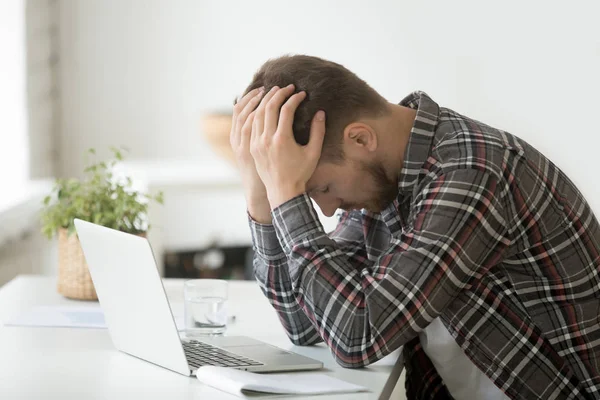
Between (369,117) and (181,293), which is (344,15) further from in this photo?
(369,117)

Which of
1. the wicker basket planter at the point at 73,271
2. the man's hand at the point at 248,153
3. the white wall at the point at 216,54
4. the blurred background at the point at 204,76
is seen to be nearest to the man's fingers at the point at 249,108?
the man's hand at the point at 248,153

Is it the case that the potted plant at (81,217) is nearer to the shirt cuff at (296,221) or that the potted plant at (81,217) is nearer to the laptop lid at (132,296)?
the laptop lid at (132,296)

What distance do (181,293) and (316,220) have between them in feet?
2.02

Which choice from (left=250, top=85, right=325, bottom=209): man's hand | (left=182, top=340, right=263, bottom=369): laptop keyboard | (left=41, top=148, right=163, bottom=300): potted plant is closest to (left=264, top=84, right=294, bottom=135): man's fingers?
(left=250, top=85, right=325, bottom=209): man's hand

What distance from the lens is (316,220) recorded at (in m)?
1.34

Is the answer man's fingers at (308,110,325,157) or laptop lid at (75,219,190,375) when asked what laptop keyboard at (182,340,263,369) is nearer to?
laptop lid at (75,219,190,375)

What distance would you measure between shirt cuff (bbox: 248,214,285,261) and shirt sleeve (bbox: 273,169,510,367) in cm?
16

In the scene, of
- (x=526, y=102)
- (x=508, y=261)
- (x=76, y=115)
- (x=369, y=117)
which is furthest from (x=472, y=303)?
(x=76, y=115)

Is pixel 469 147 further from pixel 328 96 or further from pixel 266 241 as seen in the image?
pixel 266 241

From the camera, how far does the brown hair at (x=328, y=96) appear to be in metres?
1.39

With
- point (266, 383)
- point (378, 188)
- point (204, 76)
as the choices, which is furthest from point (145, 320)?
point (204, 76)

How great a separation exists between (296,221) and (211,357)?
245 millimetres

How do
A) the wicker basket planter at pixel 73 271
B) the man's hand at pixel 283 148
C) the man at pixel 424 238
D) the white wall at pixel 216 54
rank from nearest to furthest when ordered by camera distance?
the man at pixel 424 238 < the man's hand at pixel 283 148 < the wicker basket planter at pixel 73 271 < the white wall at pixel 216 54

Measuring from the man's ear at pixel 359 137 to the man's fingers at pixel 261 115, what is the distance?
0.13m
